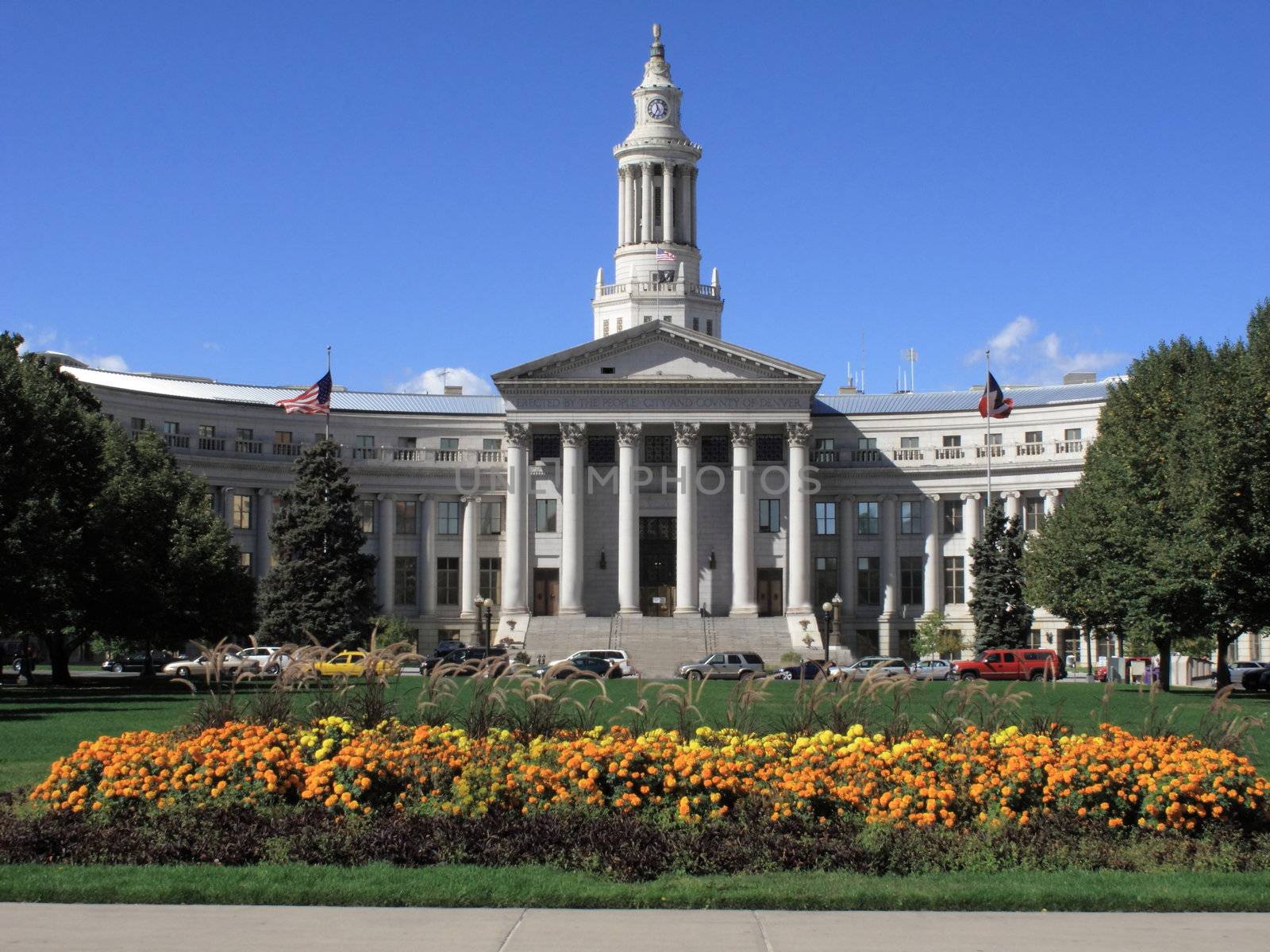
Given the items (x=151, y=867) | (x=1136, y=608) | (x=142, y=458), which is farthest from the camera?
(x=142, y=458)

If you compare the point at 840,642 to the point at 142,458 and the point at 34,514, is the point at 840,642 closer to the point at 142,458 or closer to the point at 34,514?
the point at 142,458

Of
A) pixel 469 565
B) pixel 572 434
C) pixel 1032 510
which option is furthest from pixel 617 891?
pixel 1032 510

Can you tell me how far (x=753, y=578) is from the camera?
92.3 meters

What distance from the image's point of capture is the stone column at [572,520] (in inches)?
3597

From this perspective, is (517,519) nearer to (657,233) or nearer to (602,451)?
(602,451)

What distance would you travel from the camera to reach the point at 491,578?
333 ft

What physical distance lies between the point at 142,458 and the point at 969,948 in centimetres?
5723

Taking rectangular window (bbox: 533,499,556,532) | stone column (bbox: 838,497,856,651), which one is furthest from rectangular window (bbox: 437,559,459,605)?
stone column (bbox: 838,497,856,651)

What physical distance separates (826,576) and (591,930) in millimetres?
87555

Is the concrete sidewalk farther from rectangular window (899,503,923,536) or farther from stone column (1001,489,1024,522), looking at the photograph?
rectangular window (899,503,923,536)

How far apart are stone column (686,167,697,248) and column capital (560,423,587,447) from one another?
27.6m

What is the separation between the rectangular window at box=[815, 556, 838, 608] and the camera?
333 feet

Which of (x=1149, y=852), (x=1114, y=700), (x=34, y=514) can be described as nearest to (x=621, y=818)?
(x=1149, y=852)

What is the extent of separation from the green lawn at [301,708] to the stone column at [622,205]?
61695 millimetres
